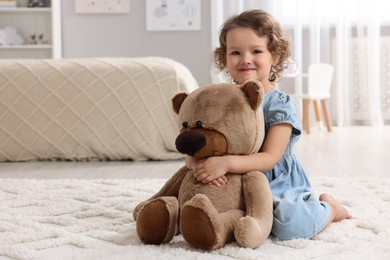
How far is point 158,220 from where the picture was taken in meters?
1.24

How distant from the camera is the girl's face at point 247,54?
1.43 meters

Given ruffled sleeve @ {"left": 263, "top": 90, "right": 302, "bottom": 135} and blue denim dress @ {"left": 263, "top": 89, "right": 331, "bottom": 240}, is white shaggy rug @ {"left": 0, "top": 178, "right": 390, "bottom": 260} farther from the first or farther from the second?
ruffled sleeve @ {"left": 263, "top": 90, "right": 302, "bottom": 135}

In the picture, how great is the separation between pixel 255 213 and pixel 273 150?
17 centimetres

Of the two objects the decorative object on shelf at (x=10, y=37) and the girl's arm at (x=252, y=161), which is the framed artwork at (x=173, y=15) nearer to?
the decorative object on shelf at (x=10, y=37)

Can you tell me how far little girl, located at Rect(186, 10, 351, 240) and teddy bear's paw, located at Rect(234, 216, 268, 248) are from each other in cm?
11

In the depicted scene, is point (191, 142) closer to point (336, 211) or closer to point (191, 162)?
point (191, 162)

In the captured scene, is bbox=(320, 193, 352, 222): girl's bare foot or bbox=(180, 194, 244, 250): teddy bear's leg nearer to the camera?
bbox=(180, 194, 244, 250): teddy bear's leg

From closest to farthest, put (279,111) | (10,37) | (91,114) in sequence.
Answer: (279,111) → (91,114) → (10,37)

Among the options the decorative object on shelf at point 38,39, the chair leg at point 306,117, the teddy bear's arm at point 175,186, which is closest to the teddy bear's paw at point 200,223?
the teddy bear's arm at point 175,186

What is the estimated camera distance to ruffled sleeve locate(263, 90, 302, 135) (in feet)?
4.51

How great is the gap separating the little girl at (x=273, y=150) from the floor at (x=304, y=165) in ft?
3.37

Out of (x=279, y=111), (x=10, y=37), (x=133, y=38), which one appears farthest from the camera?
(x=133, y=38)

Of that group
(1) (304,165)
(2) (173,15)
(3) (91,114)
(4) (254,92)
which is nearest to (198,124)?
(4) (254,92)

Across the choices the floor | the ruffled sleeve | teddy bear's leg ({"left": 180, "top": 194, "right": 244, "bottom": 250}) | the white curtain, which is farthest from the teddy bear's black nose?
the white curtain
